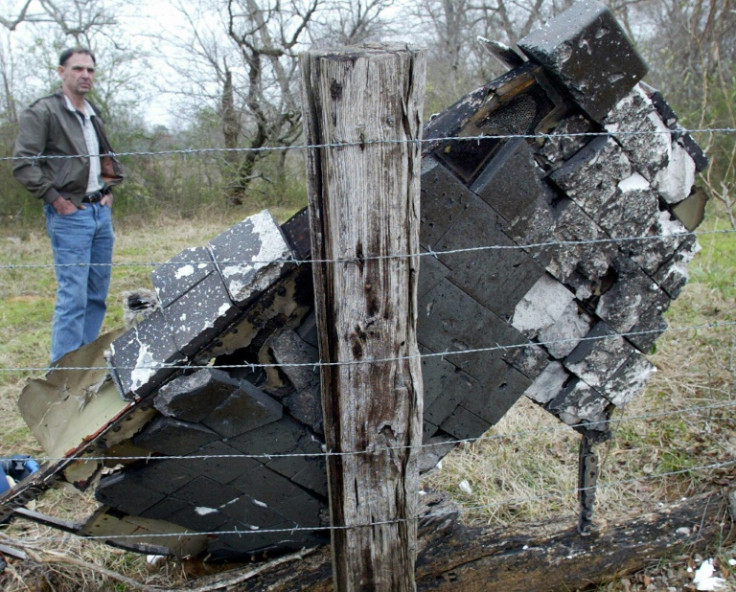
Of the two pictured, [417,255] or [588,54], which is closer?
[417,255]

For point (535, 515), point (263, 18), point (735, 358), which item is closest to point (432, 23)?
point (263, 18)

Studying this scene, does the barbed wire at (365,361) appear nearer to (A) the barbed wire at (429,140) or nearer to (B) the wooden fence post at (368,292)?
(B) the wooden fence post at (368,292)

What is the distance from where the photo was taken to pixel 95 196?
439 centimetres

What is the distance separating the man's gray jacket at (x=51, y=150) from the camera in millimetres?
4074

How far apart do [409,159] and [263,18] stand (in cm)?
1330

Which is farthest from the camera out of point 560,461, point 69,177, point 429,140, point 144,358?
point 69,177

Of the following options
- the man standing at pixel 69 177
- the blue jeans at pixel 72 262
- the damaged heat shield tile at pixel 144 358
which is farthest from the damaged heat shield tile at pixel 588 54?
the blue jeans at pixel 72 262

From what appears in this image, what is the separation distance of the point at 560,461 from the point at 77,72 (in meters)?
3.89

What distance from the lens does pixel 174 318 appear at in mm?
1999

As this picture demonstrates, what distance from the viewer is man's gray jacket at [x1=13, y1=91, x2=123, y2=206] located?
13.4 feet

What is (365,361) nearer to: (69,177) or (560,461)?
(560,461)

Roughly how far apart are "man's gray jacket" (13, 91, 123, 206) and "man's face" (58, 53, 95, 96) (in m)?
0.09

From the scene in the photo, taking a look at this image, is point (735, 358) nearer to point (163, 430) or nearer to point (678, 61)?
point (163, 430)

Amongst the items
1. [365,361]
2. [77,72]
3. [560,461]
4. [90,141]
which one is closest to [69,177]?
[90,141]
